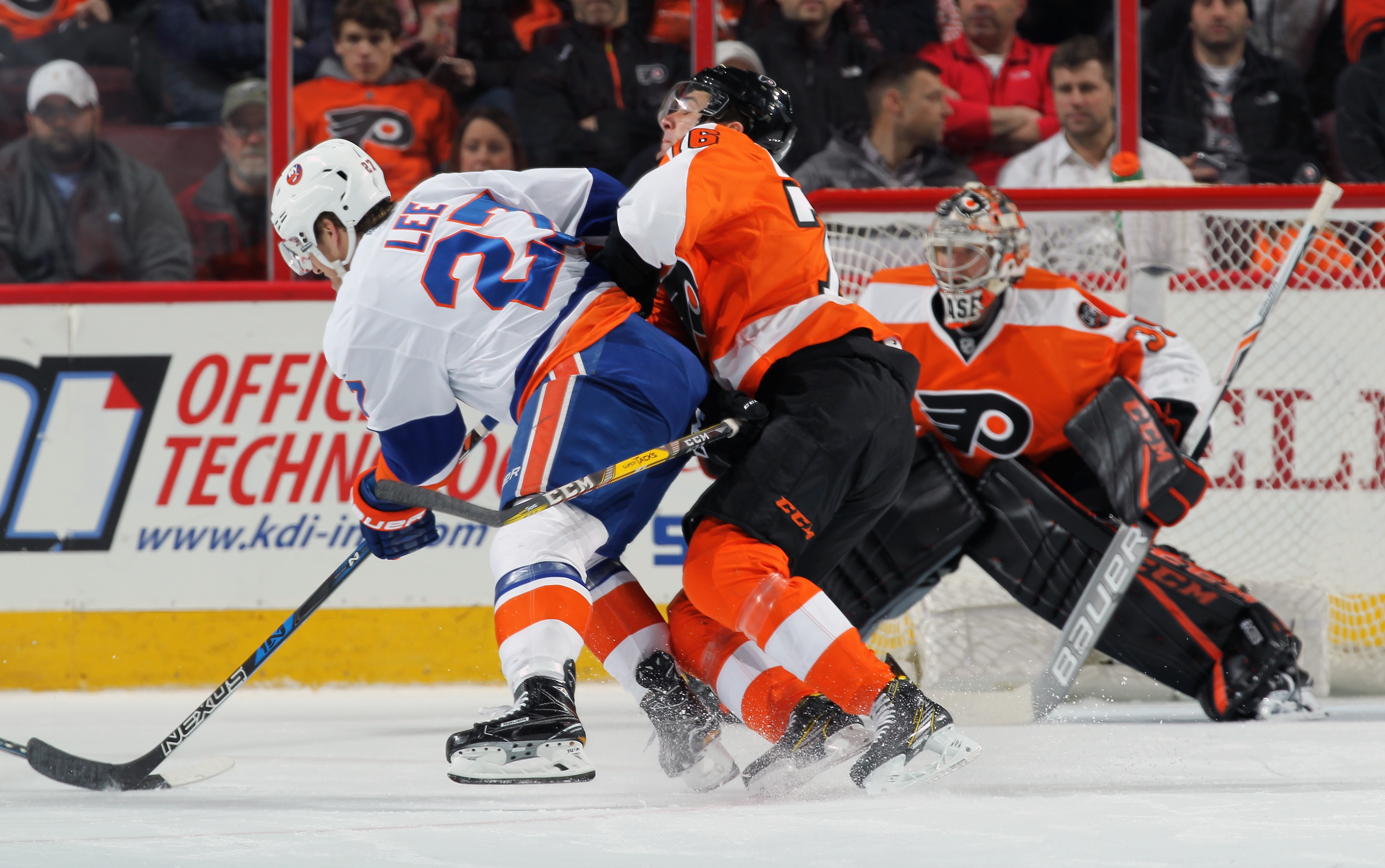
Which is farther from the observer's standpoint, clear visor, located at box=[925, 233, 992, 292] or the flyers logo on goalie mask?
the flyers logo on goalie mask

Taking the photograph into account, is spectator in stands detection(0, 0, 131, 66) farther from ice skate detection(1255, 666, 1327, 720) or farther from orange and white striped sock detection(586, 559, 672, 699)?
ice skate detection(1255, 666, 1327, 720)

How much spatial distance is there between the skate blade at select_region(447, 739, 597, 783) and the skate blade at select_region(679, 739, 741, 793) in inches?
17.4

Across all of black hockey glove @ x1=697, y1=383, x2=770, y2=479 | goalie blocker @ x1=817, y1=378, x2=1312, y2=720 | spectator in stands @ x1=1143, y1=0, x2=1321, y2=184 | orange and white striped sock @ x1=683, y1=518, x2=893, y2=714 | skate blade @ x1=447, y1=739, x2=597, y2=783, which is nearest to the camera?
skate blade @ x1=447, y1=739, x2=597, y2=783

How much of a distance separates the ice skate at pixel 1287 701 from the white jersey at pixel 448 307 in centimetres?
Result: 175

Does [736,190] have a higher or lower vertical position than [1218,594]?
higher

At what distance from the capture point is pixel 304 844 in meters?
1.47

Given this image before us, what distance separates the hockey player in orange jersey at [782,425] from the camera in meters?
1.81

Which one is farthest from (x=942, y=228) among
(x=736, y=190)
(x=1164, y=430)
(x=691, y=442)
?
(x=691, y=442)

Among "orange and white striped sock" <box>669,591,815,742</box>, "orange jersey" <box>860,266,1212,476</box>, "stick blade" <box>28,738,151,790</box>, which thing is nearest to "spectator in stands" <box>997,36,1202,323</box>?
"orange jersey" <box>860,266,1212,476</box>

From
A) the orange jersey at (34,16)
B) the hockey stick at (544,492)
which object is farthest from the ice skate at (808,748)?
the orange jersey at (34,16)

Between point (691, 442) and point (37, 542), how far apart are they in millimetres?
2152

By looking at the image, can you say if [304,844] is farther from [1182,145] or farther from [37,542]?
[1182,145]

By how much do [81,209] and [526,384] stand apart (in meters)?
2.71

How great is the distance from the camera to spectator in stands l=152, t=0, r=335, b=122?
4039 millimetres
